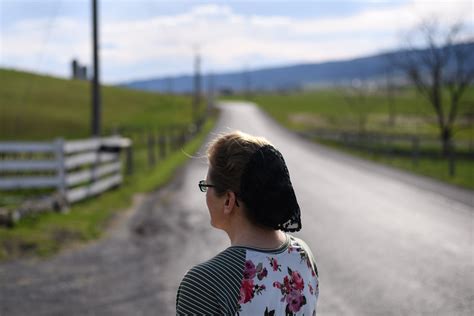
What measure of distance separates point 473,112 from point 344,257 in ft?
93.0

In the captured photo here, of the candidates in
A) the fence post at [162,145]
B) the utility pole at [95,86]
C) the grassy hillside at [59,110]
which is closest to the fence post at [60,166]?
the utility pole at [95,86]

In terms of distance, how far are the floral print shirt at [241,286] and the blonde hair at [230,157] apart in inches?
8.7

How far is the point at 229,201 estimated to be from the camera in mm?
2506

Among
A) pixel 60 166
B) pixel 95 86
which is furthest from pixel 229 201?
pixel 95 86

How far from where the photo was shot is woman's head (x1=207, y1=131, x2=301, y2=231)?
2.42 meters

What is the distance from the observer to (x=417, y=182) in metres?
19.4

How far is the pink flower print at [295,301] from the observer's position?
8.15 feet

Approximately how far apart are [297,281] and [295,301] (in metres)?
0.07

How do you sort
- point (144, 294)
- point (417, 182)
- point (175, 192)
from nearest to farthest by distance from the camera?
point (144, 294) < point (175, 192) < point (417, 182)

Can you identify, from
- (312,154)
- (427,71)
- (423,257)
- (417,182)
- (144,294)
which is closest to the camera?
(144,294)

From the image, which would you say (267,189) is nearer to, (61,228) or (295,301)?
(295,301)

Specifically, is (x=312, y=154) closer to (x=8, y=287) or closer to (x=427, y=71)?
(x=427, y=71)

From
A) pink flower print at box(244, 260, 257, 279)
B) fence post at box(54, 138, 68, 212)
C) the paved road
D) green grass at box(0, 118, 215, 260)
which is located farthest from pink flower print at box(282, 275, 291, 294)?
fence post at box(54, 138, 68, 212)

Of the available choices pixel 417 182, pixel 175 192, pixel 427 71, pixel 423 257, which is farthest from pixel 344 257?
pixel 427 71
